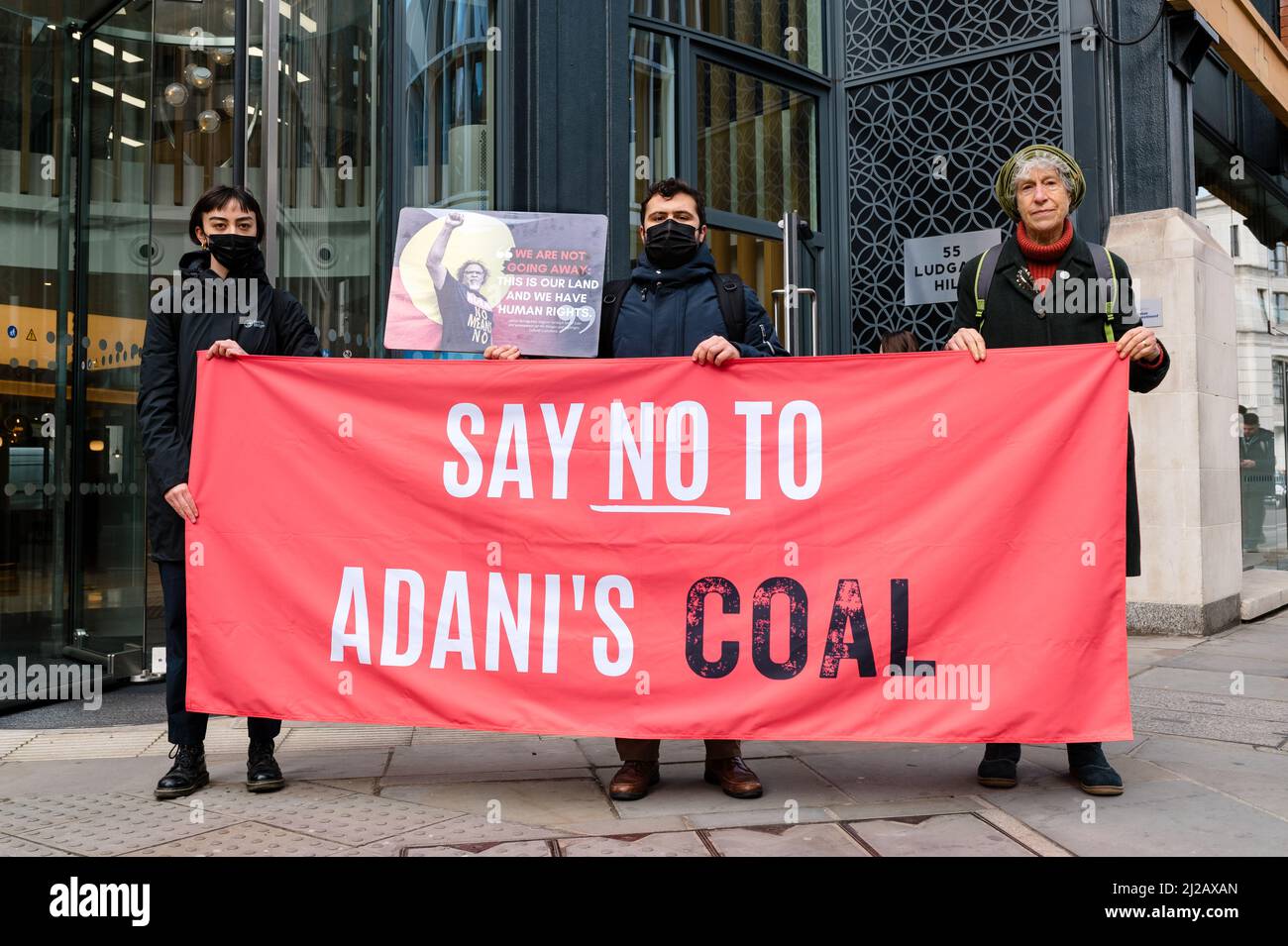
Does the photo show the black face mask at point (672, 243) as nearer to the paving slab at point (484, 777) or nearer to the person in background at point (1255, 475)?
the paving slab at point (484, 777)

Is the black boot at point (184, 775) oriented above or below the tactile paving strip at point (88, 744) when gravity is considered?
above

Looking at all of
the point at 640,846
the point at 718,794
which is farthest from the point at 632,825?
the point at 718,794

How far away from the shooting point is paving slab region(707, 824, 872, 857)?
3107mm

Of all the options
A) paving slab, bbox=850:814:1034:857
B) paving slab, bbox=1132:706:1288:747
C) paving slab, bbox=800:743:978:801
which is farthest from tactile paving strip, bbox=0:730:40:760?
paving slab, bbox=1132:706:1288:747

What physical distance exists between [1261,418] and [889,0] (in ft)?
17.0

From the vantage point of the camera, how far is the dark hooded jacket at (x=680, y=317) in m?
3.96

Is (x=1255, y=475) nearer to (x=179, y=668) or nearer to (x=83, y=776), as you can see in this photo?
(x=179, y=668)

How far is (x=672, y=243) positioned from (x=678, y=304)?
0.22 meters

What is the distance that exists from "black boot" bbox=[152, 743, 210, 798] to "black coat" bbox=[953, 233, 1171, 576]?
3271 mm

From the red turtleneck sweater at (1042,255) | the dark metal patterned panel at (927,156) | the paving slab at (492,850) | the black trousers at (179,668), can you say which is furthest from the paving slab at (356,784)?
the dark metal patterned panel at (927,156)

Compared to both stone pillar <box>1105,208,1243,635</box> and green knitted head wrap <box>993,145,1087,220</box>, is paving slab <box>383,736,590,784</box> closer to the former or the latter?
green knitted head wrap <box>993,145,1087,220</box>

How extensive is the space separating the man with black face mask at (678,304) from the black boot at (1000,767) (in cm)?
86

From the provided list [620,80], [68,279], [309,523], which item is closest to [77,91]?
[68,279]

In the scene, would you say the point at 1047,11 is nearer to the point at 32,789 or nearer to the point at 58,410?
the point at 58,410
